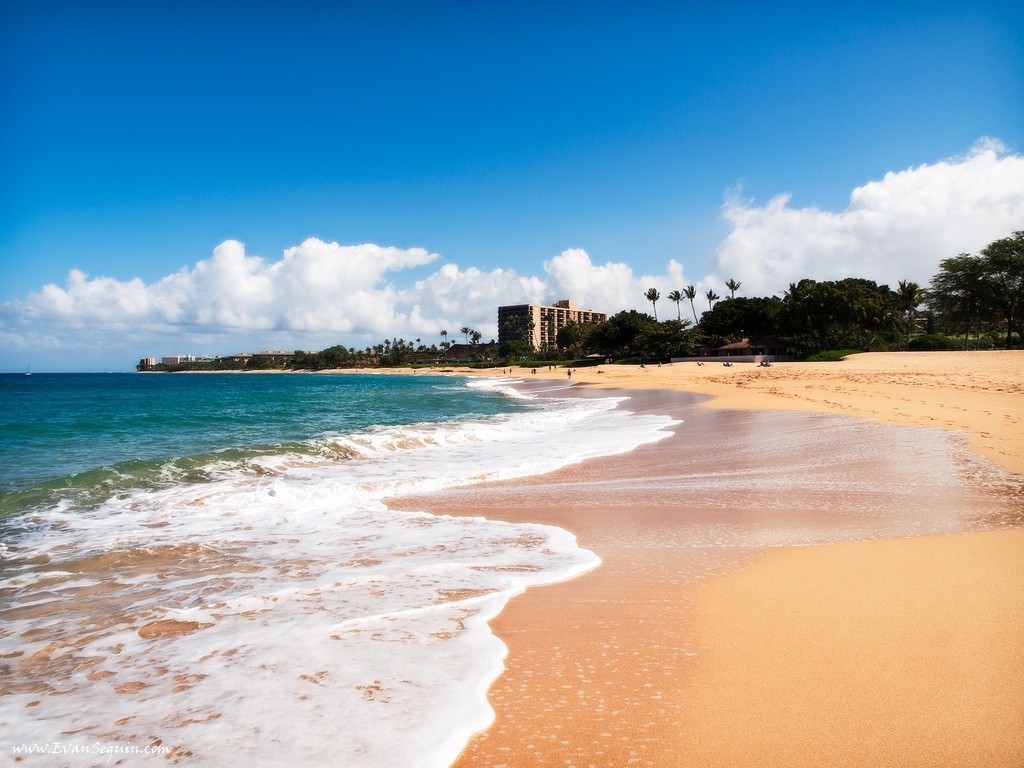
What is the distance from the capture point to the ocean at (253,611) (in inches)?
118

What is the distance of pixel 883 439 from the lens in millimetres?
12641

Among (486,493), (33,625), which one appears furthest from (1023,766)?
(486,493)

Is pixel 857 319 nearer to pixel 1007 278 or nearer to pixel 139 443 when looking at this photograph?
pixel 1007 278

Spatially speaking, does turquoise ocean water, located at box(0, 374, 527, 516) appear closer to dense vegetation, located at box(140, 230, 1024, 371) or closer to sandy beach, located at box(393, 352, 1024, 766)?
sandy beach, located at box(393, 352, 1024, 766)

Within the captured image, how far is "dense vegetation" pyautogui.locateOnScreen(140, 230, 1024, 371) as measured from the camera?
56938 mm

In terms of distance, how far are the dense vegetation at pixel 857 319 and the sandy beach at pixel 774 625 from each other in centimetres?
6376

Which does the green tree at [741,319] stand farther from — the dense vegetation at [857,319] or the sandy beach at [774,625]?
the sandy beach at [774,625]

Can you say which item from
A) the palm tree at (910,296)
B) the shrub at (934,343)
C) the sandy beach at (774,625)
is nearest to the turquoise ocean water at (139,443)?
the sandy beach at (774,625)

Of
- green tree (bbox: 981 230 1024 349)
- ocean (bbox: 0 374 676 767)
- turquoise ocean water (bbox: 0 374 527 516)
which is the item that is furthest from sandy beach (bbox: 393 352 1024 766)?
green tree (bbox: 981 230 1024 349)

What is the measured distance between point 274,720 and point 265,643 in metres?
1.06

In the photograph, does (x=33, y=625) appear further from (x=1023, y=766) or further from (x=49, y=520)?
(x=1023, y=766)

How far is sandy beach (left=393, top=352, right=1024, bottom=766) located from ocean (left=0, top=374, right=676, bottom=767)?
489 mm

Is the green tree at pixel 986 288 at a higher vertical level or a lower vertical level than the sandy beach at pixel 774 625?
higher

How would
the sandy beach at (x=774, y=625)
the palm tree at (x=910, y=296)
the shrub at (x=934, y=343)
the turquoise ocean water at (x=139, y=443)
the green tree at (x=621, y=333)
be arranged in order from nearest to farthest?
1. the sandy beach at (x=774, y=625)
2. the turquoise ocean water at (x=139, y=443)
3. the shrub at (x=934, y=343)
4. the palm tree at (x=910, y=296)
5. the green tree at (x=621, y=333)
